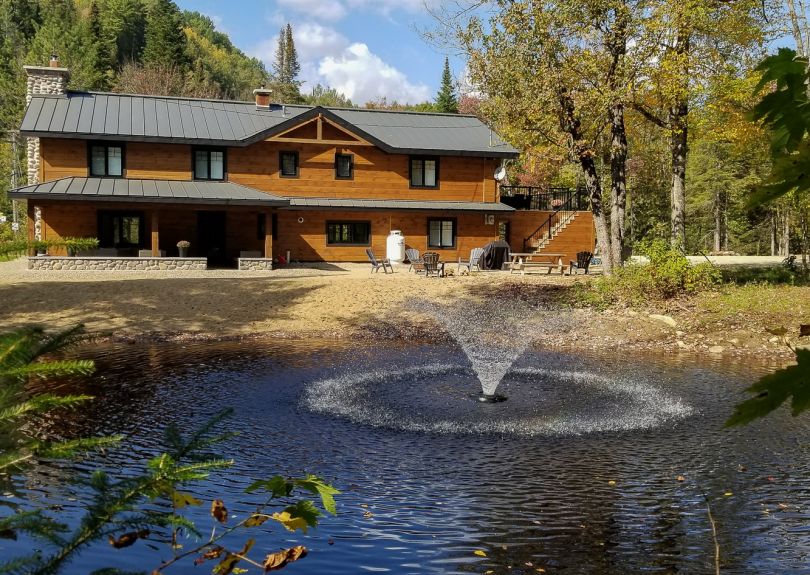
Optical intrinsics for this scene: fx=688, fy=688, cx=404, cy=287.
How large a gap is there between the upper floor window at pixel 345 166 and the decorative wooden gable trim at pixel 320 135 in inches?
30.9

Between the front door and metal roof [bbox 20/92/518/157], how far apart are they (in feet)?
11.7

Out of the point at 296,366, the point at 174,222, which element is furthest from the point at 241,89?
the point at 296,366

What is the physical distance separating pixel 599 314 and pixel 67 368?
19768 mm

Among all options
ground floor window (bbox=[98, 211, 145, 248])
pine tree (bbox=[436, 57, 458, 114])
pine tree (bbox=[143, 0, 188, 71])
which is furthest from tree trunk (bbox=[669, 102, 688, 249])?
pine tree (bbox=[143, 0, 188, 71])

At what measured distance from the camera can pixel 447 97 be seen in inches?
2928

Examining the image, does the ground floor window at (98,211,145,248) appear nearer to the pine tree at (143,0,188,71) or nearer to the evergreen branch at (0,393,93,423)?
the evergreen branch at (0,393,93,423)

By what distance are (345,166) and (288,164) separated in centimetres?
280

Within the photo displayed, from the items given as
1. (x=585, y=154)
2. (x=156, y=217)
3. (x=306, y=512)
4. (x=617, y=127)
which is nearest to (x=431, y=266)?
(x=585, y=154)

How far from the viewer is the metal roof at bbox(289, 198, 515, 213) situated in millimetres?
32625

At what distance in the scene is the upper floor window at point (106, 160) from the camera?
3069cm

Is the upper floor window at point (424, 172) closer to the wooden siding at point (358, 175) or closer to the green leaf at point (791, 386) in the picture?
the wooden siding at point (358, 175)

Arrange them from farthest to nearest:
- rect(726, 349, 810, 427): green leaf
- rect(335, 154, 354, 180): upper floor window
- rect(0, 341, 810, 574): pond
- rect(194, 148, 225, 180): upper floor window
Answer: rect(335, 154, 354, 180): upper floor window, rect(194, 148, 225, 180): upper floor window, rect(0, 341, 810, 574): pond, rect(726, 349, 810, 427): green leaf

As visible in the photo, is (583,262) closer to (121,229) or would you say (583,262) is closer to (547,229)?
(547,229)

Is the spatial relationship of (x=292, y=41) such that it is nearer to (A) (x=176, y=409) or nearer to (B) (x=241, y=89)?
(B) (x=241, y=89)
